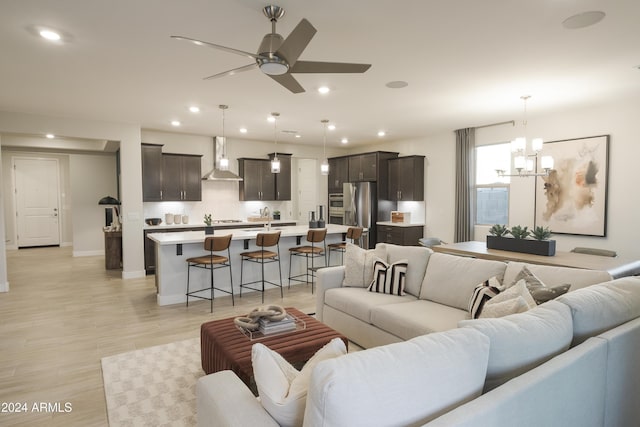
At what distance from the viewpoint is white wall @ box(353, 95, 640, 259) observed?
16.2ft

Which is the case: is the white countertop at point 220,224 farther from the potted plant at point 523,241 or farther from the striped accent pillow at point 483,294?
the striped accent pillow at point 483,294

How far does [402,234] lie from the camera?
7648 mm

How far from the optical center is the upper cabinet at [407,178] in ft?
25.6

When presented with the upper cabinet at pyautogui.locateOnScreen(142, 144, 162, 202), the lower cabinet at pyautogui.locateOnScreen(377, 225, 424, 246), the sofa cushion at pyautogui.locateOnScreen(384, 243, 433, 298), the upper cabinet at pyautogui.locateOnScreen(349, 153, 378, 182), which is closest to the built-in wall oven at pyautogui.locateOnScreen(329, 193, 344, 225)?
the upper cabinet at pyautogui.locateOnScreen(349, 153, 378, 182)

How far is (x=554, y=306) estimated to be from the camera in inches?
67.9

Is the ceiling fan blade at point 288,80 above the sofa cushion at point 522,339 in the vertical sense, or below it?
above

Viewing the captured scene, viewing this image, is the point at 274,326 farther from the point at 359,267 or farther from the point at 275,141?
the point at 275,141

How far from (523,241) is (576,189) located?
6.82 feet

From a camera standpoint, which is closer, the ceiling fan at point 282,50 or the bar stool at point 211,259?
the ceiling fan at point 282,50

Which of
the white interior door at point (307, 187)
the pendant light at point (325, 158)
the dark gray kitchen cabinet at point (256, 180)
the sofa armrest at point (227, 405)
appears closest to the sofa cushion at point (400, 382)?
the sofa armrest at point (227, 405)

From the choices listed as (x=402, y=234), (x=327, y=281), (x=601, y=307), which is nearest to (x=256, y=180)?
(x=402, y=234)

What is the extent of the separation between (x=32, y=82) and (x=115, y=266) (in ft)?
13.5

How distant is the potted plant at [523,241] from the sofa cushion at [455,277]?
1.36 meters

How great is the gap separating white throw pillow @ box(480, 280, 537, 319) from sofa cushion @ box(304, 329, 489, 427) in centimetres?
93
